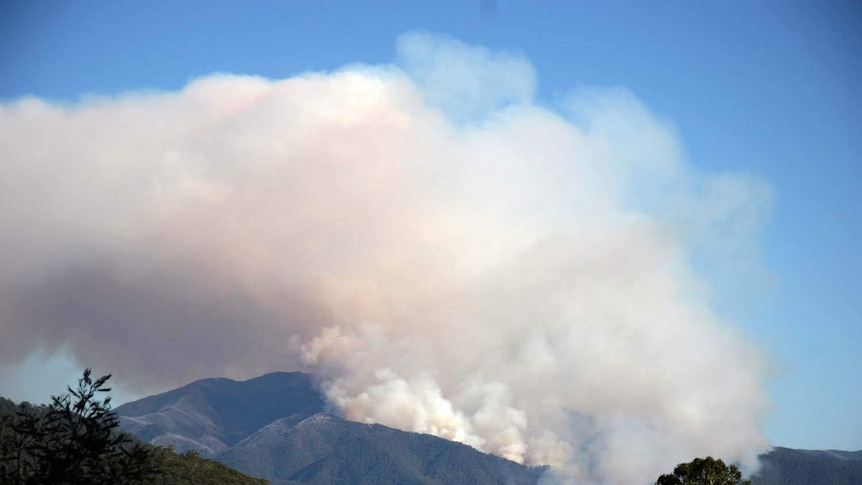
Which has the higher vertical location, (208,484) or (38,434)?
(208,484)

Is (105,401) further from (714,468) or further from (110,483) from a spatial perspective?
(714,468)

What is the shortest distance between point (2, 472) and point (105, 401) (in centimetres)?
1853

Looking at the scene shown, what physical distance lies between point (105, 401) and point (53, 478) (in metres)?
6.68

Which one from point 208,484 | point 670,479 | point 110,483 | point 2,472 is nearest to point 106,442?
point 110,483

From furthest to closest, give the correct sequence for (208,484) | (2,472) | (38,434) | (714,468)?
(208,484) → (714,468) → (2,472) → (38,434)

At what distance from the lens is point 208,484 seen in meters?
194

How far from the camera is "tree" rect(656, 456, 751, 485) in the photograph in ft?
454

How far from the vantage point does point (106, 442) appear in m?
63.1

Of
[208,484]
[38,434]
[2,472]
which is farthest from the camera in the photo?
[208,484]

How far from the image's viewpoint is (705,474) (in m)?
139

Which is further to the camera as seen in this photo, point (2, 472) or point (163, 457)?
point (163, 457)

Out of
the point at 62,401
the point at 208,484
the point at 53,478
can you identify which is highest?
the point at 208,484

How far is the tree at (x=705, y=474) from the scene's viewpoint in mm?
138375

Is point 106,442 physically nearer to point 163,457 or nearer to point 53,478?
point 53,478
